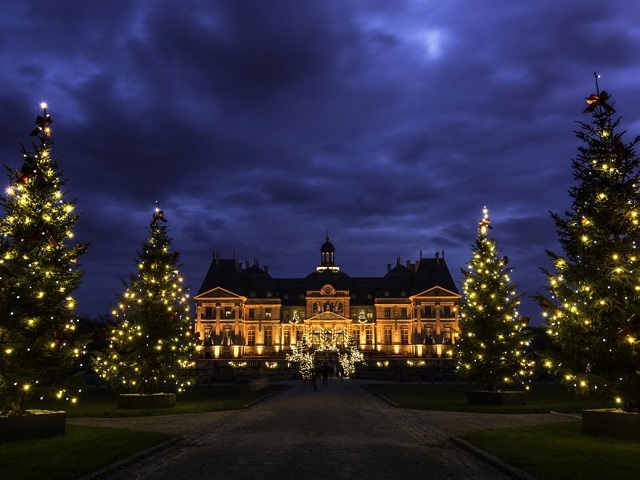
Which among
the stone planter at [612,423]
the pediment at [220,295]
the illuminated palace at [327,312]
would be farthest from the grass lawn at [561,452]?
the pediment at [220,295]

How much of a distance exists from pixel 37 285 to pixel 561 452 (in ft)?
51.4

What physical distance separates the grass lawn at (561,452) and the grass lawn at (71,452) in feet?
29.8

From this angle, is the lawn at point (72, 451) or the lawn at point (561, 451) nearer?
the lawn at point (561, 451)

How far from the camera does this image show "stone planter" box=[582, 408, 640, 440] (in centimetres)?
1714

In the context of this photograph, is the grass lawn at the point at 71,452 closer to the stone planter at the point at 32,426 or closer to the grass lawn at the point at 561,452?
the stone planter at the point at 32,426

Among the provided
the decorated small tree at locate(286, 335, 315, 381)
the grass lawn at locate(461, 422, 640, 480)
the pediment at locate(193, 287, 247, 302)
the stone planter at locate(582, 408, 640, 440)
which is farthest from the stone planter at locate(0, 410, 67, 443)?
the pediment at locate(193, 287, 247, 302)

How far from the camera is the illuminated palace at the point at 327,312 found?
114812 mm

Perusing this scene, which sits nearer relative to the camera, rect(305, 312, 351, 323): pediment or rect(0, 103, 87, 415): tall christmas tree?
rect(0, 103, 87, 415): tall christmas tree

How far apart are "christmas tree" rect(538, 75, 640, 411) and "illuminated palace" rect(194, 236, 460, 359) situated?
302 ft

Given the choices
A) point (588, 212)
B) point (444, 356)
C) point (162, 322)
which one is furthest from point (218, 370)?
point (588, 212)

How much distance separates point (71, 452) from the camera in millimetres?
15055

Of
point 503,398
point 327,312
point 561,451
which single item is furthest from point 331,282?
point 561,451

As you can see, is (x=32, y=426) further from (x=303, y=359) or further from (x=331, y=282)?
(x=331, y=282)

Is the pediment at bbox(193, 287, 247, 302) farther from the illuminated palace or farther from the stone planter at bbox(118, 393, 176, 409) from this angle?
the stone planter at bbox(118, 393, 176, 409)
